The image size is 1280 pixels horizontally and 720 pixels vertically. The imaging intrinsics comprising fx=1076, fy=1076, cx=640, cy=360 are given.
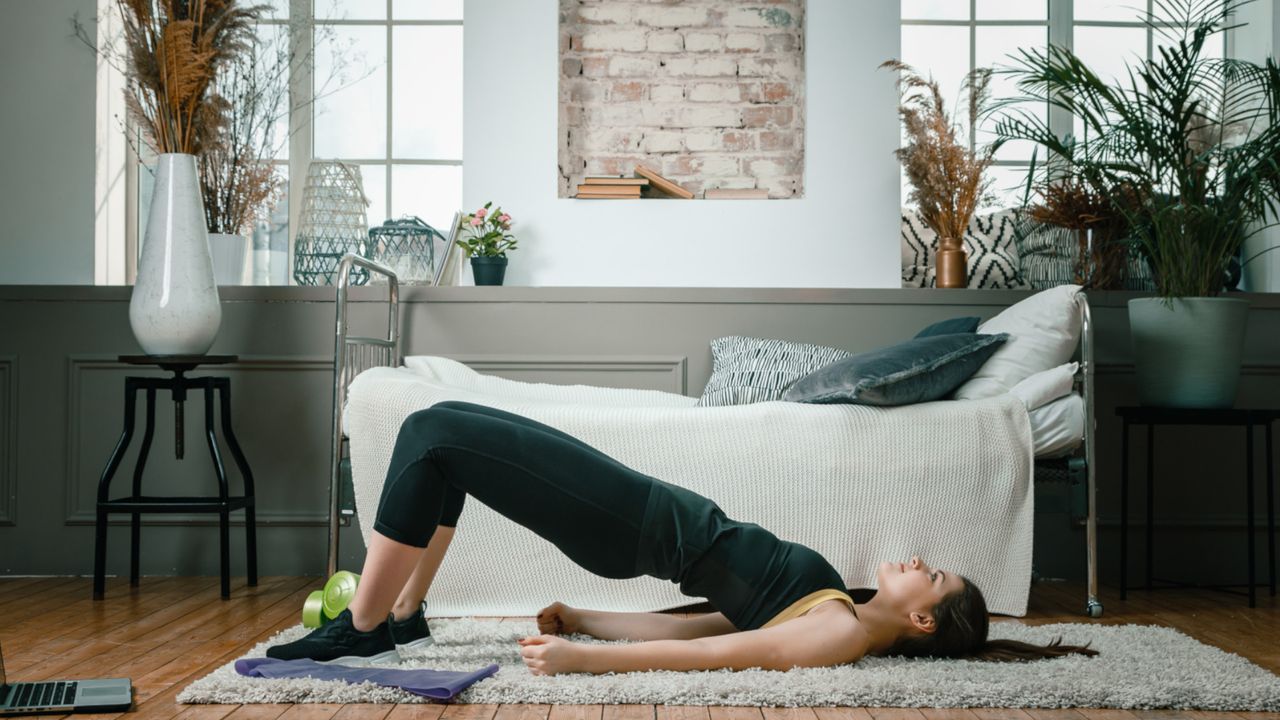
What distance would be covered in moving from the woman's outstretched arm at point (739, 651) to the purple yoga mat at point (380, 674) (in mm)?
122

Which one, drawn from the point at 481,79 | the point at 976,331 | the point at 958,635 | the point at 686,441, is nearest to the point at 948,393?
the point at 976,331

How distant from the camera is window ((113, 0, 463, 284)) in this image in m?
3.89

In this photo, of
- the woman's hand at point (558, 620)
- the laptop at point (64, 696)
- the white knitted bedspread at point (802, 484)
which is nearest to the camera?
the laptop at point (64, 696)

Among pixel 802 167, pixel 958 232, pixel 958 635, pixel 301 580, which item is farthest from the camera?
pixel 802 167

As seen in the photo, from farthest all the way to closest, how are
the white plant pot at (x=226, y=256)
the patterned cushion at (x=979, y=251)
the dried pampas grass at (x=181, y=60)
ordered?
the patterned cushion at (x=979, y=251) → the white plant pot at (x=226, y=256) → the dried pampas grass at (x=181, y=60)

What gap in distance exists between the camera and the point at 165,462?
3281mm

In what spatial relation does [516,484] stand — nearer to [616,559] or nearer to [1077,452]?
[616,559]

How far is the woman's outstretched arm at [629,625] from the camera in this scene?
2002mm

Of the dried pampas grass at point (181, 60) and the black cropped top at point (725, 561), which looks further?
the dried pampas grass at point (181, 60)

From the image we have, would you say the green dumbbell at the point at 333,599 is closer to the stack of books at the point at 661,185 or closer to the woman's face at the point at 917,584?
the woman's face at the point at 917,584

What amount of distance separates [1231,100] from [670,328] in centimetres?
200

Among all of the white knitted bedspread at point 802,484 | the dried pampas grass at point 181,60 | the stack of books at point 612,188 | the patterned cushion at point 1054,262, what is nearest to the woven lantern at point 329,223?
the dried pampas grass at point 181,60

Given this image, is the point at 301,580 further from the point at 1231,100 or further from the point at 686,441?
the point at 1231,100

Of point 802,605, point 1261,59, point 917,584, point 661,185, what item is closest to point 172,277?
point 661,185
